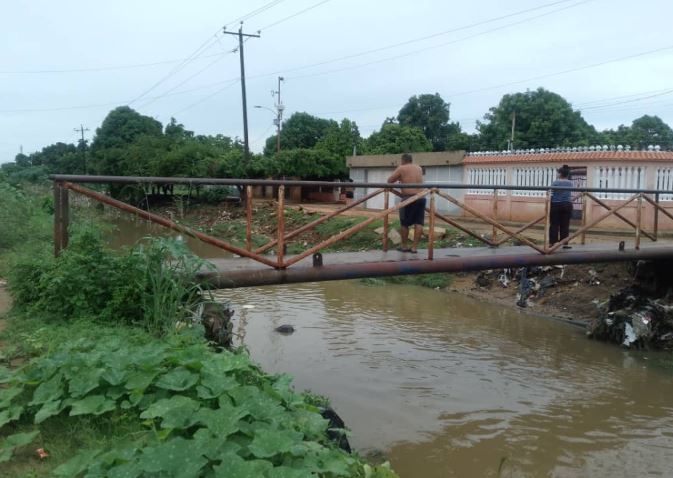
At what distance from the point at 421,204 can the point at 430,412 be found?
8.10 feet

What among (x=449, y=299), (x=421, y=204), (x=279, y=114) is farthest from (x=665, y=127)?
(x=421, y=204)

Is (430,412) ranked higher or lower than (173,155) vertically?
lower

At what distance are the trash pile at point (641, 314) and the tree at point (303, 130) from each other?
3392 cm

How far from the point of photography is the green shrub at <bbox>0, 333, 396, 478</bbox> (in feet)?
8.57

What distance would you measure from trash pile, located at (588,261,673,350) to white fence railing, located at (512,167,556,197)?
291 inches

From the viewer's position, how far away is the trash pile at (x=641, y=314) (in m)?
9.59

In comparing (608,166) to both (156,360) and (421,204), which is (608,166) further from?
(156,360)

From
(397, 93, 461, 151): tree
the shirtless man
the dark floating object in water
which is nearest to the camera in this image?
the shirtless man

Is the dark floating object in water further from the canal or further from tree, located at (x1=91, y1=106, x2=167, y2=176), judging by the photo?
tree, located at (x1=91, y1=106, x2=167, y2=176)

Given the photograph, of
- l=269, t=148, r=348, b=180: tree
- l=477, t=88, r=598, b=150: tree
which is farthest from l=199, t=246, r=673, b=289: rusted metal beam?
l=477, t=88, r=598, b=150: tree

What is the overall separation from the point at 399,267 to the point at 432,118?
37.7 m

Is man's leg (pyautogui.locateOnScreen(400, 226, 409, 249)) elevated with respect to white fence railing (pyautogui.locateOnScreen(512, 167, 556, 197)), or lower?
lower

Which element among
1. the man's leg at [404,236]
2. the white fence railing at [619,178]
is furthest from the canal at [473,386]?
the white fence railing at [619,178]

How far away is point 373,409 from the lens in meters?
6.85
